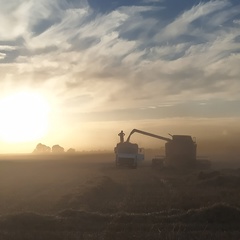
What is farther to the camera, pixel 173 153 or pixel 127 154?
pixel 173 153

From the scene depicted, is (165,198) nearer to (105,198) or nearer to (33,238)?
(105,198)

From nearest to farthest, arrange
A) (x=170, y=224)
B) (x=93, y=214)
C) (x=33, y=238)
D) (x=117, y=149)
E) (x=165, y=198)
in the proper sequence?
(x=33, y=238), (x=170, y=224), (x=93, y=214), (x=165, y=198), (x=117, y=149)

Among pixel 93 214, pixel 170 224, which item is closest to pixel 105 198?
pixel 93 214

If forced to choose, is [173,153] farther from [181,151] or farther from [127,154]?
[127,154]

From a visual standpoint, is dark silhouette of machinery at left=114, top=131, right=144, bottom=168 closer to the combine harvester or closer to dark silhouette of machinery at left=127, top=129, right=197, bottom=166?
the combine harvester

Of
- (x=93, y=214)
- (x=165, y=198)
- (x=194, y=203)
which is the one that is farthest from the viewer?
(x=165, y=198)

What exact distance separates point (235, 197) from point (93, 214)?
46.5ft

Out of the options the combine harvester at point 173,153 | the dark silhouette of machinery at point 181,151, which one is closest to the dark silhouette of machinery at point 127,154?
the combine harvester at point 173,153

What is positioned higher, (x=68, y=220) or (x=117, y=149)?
(x=117, y=149)

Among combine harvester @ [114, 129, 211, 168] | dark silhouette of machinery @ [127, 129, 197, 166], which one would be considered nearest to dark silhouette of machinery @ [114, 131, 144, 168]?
combine harvester @ [114, 129, 211, 168]

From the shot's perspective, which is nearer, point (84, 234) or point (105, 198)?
point (84, 234)

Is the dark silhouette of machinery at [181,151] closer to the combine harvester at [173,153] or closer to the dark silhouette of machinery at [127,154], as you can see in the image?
the combine harvester at [173,153]

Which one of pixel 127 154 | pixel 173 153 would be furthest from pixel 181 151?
pixel 127 154

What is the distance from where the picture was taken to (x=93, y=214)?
2298 centimetres
